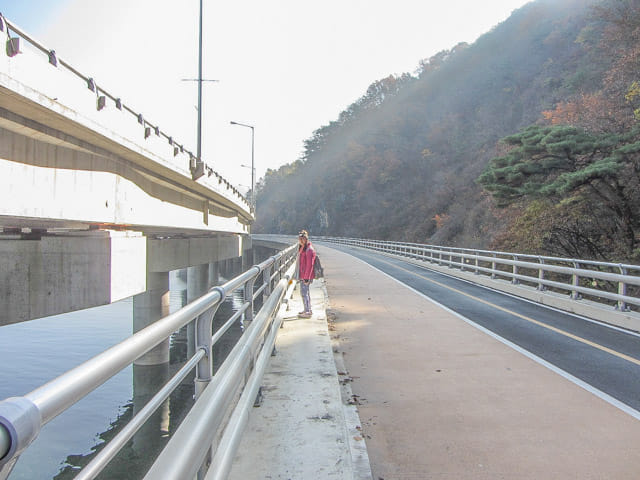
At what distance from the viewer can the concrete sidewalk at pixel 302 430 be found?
3744 mm

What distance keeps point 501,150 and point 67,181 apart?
1689 inches

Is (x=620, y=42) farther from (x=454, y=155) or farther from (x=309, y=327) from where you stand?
(x=454, y=155)

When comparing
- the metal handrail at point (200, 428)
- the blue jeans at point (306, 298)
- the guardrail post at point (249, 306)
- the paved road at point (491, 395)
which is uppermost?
the guardrail post at point (249, 306)

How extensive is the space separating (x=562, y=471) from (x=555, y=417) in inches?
51.3

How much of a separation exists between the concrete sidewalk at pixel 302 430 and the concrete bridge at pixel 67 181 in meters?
5.00

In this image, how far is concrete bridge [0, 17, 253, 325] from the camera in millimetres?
7754

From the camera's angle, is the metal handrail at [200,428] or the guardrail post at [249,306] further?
the guardrail post at [249,306]

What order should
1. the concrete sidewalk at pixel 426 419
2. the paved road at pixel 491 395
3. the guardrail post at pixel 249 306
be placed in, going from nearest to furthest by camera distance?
1. the concrete sidewalk at pixel 426 419
2. the paved road at pixel 491 395
3. the guardrail post at pixel 249 306

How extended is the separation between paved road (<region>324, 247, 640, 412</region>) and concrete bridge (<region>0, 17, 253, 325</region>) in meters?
7.87

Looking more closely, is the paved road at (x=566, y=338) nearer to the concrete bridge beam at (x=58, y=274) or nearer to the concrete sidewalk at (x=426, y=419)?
the concrete sidewalk at (x=426, y=419)

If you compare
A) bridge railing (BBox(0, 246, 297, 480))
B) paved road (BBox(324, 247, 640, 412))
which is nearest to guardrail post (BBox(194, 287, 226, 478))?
bridge railing (BBox(0, 246, 297, 480))

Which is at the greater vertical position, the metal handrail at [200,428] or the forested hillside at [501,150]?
the forested hillside at [501,150]

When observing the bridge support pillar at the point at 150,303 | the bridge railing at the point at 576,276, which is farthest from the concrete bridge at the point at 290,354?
the bridge support pillar at the point at 150,303

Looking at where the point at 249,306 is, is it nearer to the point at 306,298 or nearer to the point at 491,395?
the point at 491,395
